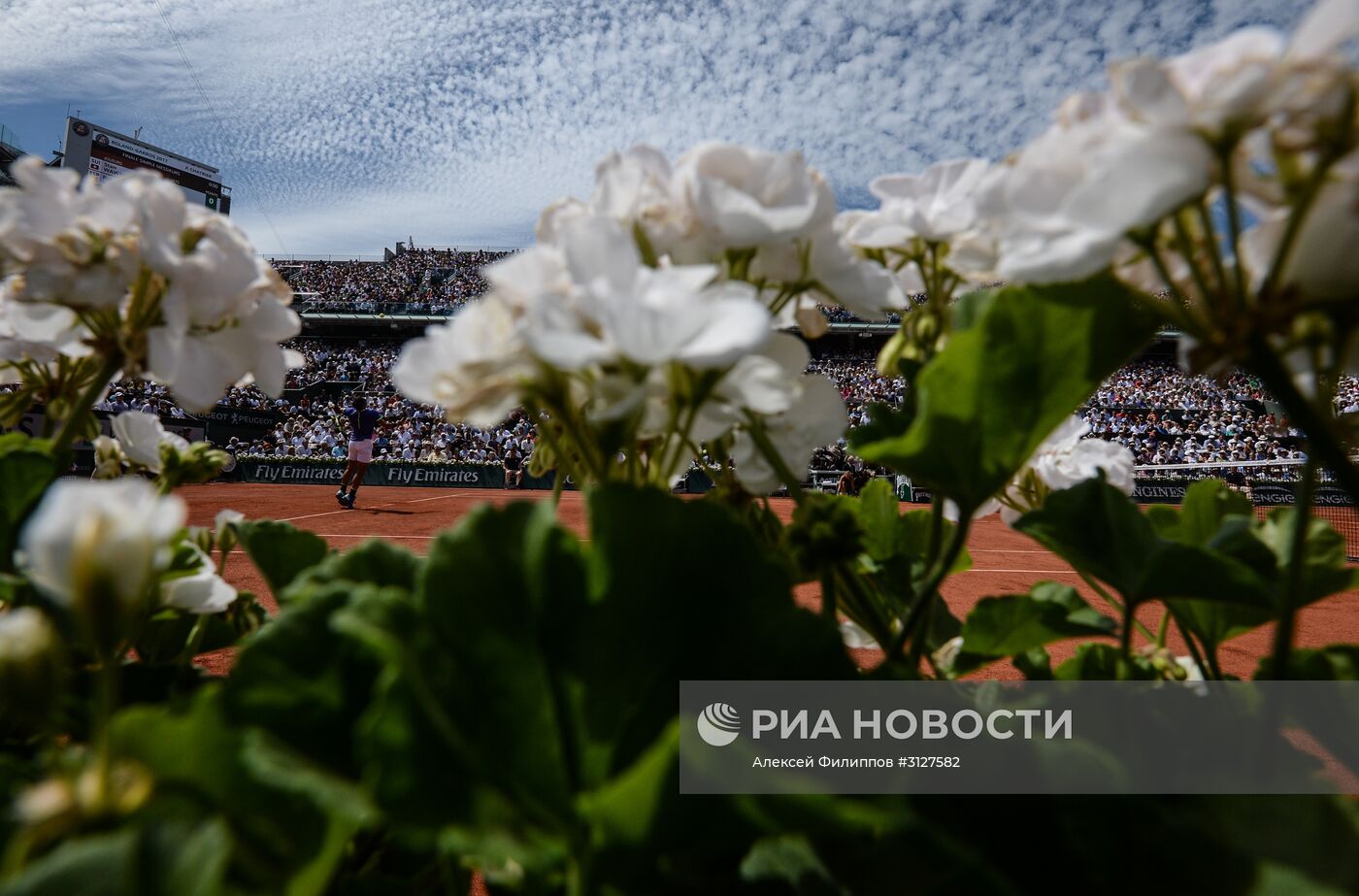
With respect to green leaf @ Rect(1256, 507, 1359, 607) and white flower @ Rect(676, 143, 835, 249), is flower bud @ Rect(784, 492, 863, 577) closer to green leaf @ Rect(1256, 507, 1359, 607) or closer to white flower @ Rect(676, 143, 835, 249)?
white flower @ Rect(676, 143, 835, 249)

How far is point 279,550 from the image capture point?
14.4 inches

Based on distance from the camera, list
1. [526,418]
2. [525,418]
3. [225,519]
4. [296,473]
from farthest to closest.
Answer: [526,418] < [525,418] < [296,473] < [225,519]

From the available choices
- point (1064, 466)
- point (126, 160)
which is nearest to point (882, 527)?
point (1064, 466)

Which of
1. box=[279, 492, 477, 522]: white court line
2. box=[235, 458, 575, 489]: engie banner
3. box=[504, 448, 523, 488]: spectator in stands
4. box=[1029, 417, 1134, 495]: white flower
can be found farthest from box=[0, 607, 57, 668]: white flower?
box=[235, 458, 575, 489]: engie banner

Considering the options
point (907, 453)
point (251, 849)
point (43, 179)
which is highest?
point (43, 179)

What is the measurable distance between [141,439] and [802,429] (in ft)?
1.55

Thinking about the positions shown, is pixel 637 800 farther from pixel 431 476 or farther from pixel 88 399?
pixel 431 476

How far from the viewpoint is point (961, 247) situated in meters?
0.31

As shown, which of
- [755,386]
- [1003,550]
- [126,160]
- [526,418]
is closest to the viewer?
[755,386]

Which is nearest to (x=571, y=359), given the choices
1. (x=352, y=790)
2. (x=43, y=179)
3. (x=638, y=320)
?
(x=638, y=320)

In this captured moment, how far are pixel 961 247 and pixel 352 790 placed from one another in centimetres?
30

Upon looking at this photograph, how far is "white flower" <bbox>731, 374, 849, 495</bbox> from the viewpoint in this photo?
0.34m

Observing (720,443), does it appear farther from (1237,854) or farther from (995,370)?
(1237,854)

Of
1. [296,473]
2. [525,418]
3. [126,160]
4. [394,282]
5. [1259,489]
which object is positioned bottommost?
[296,473]
